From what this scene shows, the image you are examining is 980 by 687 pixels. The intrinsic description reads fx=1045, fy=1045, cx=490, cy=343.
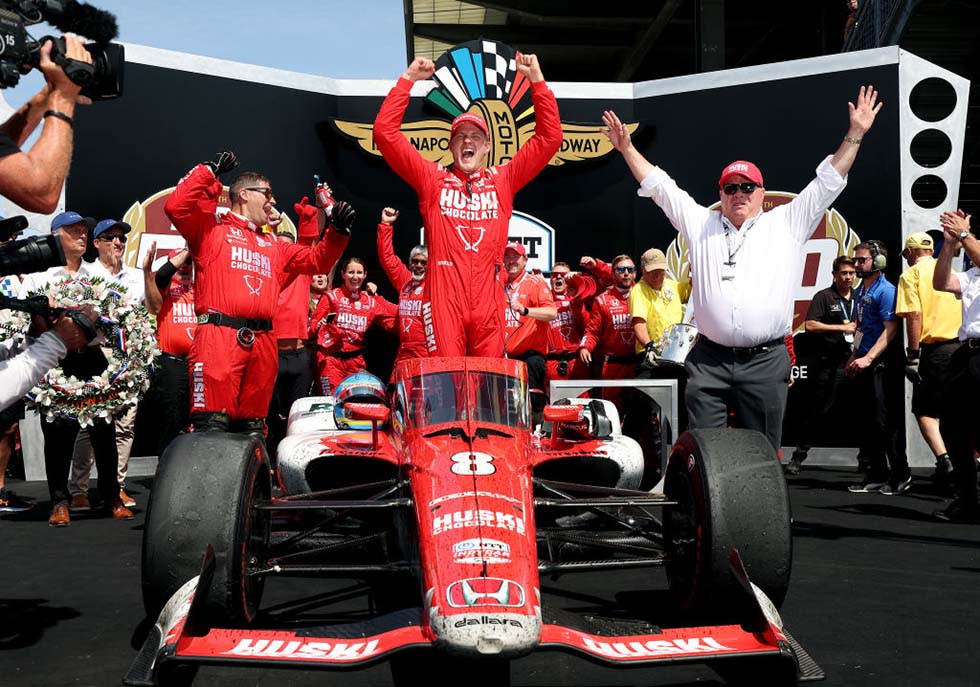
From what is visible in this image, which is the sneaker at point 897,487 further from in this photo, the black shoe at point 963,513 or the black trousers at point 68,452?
the black trousers at point 68,452

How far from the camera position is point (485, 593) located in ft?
8.95

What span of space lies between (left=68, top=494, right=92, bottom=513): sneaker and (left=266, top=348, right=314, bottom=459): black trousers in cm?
147

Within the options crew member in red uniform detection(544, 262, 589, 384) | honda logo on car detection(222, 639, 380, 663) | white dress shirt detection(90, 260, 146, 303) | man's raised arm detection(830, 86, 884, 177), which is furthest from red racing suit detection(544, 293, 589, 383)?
honda logo on car detection(222, 639, 380, 663)

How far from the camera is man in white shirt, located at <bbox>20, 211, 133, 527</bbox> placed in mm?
6414

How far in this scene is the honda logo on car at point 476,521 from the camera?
301 cm

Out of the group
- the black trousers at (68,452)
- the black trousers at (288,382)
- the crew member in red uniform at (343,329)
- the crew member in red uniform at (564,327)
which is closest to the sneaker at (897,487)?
the crew member in red uniform at (564,327)

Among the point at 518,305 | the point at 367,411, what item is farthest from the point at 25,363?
the point at 518,305

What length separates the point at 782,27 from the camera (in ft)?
68.3

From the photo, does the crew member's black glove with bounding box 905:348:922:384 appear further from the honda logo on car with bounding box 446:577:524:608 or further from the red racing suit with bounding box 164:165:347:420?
the honda logo on car with bounding box 446:577:524:608

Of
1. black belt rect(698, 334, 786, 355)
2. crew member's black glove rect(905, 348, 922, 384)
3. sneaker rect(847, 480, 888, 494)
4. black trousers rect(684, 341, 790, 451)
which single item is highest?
black belt rect(698, 334, 786, 355)

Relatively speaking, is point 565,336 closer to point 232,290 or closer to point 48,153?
point 232,290

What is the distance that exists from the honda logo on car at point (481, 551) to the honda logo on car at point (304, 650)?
0.36 metres

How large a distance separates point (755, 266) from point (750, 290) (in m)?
0.11

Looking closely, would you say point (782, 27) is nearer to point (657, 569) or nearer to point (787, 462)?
point (787, 462)
